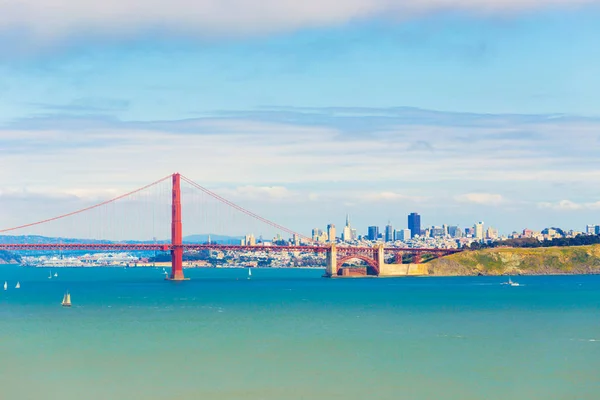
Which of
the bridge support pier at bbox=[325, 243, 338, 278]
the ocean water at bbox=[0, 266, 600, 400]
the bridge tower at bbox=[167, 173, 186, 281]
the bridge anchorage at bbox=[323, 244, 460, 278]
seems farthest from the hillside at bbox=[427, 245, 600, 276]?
the ocean water at bbox=[0, 266, 600, 400]

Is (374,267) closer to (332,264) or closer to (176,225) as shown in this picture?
(332,264)

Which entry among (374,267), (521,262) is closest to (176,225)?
(374,267)

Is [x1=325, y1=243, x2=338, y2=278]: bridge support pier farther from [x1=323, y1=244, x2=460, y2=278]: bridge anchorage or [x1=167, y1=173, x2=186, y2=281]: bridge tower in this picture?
[x1=167, y1=173, x2=186, y2=281]: bridge tower

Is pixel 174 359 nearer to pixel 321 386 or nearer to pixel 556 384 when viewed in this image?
pixel 321 386

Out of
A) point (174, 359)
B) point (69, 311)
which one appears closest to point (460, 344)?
point (174, 359)

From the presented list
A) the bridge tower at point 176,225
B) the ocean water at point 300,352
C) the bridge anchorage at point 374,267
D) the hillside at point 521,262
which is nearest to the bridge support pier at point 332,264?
the bridge anchorage at point 374,267

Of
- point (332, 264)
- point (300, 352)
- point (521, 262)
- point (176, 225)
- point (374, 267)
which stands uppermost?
point (176, 225)
